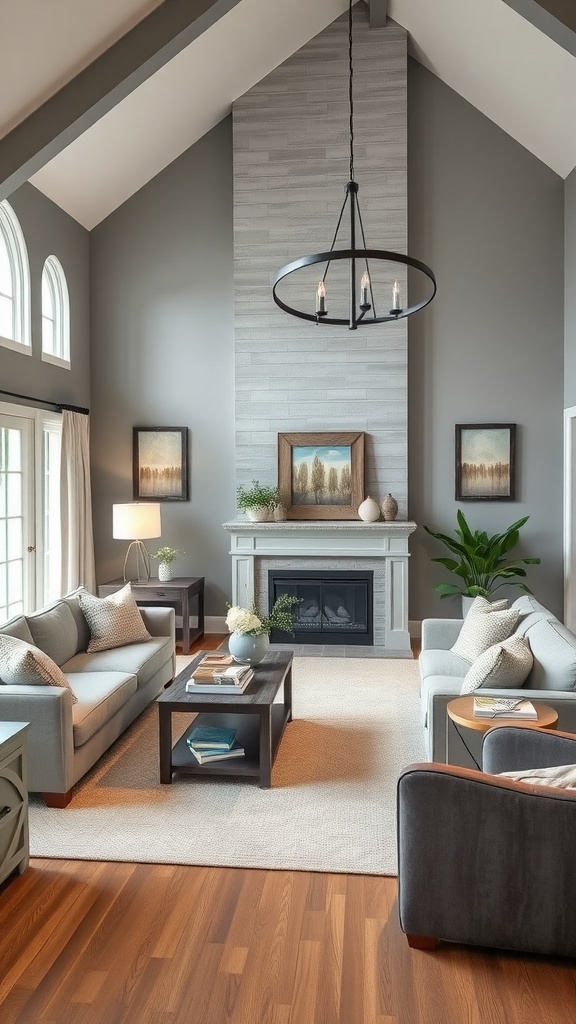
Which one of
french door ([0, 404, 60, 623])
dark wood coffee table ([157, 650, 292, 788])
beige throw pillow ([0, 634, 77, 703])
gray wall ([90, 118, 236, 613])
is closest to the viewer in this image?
beige throw pillow ([0, 634, 77, 703])

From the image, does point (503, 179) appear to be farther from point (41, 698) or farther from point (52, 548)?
point (41, 698)

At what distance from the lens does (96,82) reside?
1967 millimetres

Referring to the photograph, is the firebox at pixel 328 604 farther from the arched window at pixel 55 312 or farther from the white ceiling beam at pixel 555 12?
the white ceiling beam at pixel 555 12

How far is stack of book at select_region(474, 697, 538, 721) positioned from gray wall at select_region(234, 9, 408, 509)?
Result: 140 inches

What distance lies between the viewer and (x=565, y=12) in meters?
1.81

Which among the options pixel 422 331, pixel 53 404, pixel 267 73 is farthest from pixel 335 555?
pixel 267 73

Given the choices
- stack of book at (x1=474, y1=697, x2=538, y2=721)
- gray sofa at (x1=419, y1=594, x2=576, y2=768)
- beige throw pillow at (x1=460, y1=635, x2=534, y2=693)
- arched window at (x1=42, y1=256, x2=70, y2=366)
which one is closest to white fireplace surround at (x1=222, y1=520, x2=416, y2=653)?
arched window at (x1=42, y1=256, x2=70, y2=366)

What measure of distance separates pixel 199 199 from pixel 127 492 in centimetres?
289

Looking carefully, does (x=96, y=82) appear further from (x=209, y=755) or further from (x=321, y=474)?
(x=321, y=474)

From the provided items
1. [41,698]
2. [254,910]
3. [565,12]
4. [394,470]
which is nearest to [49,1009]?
[254,910]

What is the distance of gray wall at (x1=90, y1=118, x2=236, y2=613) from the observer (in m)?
7.01

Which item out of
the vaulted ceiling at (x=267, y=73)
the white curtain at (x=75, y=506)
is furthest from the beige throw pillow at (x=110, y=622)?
the vaulted ceiling at (x=267, y=73)

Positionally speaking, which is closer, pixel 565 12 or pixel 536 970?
pixel 565 12

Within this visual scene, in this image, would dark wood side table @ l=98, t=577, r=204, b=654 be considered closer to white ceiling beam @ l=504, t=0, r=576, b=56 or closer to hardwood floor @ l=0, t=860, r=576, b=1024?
hardwood floor @ l=0, t=860, r=576, b=1024
